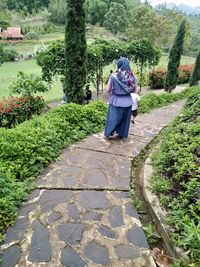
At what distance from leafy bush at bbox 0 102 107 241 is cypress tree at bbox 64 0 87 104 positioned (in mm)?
2937

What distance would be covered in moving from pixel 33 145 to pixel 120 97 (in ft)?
6.22

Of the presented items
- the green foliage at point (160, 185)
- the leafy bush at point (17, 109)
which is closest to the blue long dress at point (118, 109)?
the green foliage at point (160, 185)

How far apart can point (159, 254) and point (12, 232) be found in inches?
60.7

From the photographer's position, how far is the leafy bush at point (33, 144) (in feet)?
10.9

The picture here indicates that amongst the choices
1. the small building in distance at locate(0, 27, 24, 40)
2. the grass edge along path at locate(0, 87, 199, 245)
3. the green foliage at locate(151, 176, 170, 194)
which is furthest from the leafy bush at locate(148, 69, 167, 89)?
the small building in distance at locate(0, 27, 24, 40)

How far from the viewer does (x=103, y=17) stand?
198 feet

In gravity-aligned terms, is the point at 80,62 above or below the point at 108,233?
above

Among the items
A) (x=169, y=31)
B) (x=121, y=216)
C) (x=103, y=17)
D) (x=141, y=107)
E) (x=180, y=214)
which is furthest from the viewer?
(x=103, y=17)

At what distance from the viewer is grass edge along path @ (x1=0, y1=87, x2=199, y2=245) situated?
10.9 feet

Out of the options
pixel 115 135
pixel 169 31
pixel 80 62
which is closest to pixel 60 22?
pixel 169 31

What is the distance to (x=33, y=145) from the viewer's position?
429 cm

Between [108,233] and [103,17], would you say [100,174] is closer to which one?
[108,233]

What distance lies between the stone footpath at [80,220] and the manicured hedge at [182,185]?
0.39 m

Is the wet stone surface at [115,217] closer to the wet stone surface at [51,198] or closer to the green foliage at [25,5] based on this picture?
the wet stone surface at [51,198]
